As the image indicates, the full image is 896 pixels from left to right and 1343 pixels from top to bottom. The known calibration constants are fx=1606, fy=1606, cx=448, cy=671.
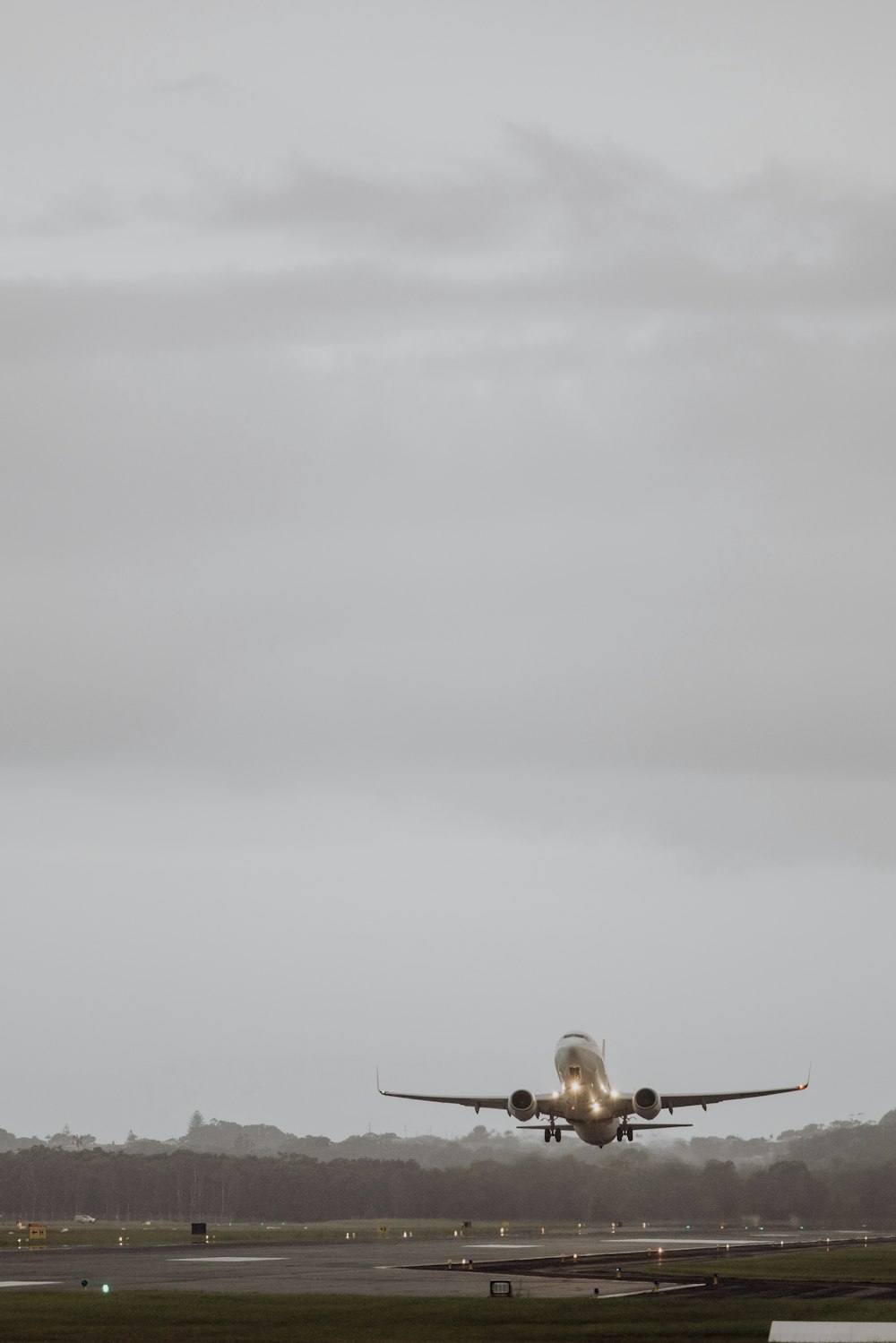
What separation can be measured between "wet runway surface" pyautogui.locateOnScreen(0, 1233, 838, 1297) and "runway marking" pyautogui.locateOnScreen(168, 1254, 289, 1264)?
0.25 ft

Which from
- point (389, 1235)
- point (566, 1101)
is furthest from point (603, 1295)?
point (389, 1235)

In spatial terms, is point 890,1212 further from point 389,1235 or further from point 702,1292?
point 702,1292

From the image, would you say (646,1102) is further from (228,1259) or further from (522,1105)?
(228,1259)

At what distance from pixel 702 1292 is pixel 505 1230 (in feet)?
292

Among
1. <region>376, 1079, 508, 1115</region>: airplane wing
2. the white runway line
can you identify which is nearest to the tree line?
<region>376, 1079, 508, 1115</region>: airplane wing

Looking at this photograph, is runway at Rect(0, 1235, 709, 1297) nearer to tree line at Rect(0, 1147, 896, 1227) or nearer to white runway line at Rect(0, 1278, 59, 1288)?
white runway line at Rect(0, 1278, 59, 1288)

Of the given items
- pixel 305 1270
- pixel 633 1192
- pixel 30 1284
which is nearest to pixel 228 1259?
pixel 305 1270

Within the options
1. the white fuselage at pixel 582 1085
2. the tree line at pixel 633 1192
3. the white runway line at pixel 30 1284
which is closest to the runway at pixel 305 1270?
the white runway line at pixel 30 1284

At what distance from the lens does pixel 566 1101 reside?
94.9m

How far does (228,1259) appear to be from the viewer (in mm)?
81562

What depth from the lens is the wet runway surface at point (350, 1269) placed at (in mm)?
57906

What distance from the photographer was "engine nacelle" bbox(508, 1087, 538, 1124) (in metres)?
94.7

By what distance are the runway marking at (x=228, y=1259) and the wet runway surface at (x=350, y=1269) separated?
0.25 ft

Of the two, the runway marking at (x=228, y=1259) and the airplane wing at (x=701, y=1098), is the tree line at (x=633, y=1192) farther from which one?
the runway marking at (x=228, y=1259)
